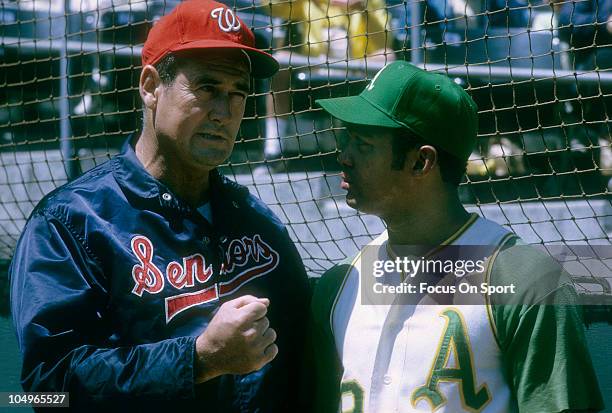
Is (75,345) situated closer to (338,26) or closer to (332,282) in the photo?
(332,282)

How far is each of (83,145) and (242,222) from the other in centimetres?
182

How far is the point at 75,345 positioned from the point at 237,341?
1.03 feet

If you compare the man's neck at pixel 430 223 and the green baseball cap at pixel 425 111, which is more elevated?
the green baseball cap at pixel 425 111

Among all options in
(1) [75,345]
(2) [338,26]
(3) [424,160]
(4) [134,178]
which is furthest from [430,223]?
(2) [338,26]

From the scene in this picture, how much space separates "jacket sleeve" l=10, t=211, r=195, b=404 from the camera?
154cm

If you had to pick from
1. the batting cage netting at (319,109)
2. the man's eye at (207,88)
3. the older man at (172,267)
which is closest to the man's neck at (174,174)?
the older man at (172,267)

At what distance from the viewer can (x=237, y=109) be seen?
182 centimetres

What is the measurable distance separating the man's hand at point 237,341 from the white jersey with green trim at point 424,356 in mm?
218

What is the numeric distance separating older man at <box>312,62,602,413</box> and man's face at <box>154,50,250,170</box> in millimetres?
208

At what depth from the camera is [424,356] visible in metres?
1.59

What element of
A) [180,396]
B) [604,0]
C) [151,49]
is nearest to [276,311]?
[180,396]

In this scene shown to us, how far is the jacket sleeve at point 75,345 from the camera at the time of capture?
154cm

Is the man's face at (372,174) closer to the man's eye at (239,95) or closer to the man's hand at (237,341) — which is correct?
the man's eye at (239,95)

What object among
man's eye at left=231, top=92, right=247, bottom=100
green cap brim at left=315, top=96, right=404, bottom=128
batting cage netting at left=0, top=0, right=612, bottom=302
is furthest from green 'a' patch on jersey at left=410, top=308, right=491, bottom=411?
batting cage netting at left=0, top=0, right=612, bottom=302
